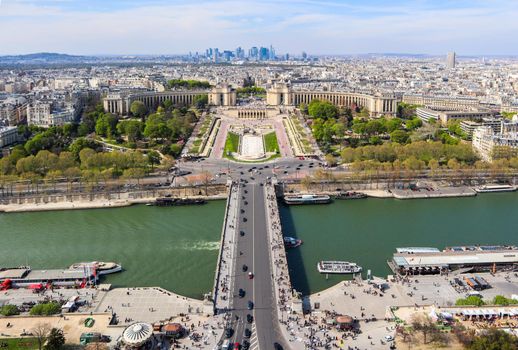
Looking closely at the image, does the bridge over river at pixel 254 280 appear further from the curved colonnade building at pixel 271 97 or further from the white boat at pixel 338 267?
the curved colonnade building at pixel 271 97

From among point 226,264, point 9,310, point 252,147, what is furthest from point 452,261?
point 252,147

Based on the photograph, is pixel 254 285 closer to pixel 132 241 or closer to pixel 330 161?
pixel 132 241

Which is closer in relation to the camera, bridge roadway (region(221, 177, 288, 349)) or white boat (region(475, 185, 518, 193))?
bridge roadway (region(221, 177, 288, 349))

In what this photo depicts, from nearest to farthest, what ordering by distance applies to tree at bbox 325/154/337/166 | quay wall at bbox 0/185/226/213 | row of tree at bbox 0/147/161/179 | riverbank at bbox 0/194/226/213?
riverbank at bbox 0/194/226/213 → quay wall at bbox 0/185/226/213 → row of tree at bbox 0/147/161/179 → tree at bbox 325/154/337/166

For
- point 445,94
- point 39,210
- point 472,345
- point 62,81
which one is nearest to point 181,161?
point 39,210

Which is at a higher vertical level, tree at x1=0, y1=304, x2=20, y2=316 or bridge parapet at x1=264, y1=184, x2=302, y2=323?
bridge parapet at x1=264, y1=184, x2=302, y2=323

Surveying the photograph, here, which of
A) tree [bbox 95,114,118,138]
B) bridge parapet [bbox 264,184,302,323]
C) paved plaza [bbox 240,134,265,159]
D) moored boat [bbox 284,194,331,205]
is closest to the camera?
bridge parapet [bbox 264,184,302,323]

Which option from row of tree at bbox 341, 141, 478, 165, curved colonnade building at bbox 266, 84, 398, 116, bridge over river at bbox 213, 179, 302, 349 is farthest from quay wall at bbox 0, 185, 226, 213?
curved colonnade building at bbox 266, 84, 398, 116

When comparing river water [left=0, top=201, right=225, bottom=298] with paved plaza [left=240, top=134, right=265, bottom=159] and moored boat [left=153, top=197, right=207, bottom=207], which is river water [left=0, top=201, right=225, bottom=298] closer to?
moored boat [left=153, top=197, right=207, bottom=207]
